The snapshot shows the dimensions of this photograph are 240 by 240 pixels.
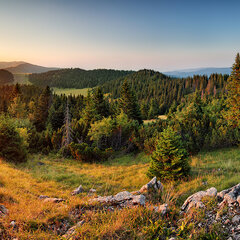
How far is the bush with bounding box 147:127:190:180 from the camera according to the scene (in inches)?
384

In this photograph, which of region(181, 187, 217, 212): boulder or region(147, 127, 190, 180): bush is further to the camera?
region(147, 127, 190, 180): bush

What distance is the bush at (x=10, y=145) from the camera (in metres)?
16.2

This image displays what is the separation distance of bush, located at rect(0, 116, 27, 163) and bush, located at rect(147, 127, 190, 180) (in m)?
14.5

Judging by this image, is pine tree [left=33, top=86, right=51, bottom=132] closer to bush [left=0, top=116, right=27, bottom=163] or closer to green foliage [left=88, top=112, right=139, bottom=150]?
green foliage [left=88, top=112, right=139, bottom=150]

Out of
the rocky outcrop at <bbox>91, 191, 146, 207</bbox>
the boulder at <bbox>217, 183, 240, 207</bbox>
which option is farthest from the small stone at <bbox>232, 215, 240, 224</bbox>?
the rocky outcrop at <bbox>91, 191, 146, 207</bbox>

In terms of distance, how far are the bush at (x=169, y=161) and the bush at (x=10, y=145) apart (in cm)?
1446

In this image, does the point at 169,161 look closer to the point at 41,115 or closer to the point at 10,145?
the point at 10,145

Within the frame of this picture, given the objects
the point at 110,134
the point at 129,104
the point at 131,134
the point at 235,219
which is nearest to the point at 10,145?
the point at 110,134

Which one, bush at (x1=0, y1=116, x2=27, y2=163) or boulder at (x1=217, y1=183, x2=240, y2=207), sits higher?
boulder at (x1=217, y1=183, x2=240, y2=207)

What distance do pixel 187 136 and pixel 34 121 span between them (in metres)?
41.0

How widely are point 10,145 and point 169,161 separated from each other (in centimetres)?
1642

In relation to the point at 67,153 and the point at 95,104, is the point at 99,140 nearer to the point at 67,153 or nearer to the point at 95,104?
the point at 67,153

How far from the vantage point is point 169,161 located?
10.4 metres

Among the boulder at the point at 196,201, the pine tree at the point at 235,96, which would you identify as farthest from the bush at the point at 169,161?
the pine tree at the point at 235,96
